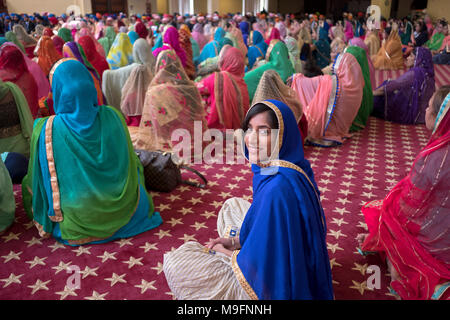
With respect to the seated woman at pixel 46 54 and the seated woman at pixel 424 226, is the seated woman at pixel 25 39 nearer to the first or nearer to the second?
the seated woman at pixel 46 54

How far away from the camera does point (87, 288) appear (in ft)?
5.79

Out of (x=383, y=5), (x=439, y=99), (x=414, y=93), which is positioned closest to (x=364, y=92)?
(x=414, y=93)

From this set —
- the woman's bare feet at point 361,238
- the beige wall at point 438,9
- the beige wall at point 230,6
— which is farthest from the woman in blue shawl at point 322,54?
the beige wall at point 230,6

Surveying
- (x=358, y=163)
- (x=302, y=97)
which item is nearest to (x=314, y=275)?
(x=358, y=163)

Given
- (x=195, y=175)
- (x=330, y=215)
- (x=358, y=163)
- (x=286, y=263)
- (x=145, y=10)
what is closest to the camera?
(x=286, y=263)

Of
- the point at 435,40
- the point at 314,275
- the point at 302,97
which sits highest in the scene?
the point at 435,40

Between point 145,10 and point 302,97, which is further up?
point 145,10

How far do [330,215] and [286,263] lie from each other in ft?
4.49

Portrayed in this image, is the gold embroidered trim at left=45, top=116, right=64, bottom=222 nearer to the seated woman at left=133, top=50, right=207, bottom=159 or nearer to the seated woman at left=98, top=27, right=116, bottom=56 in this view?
the seated woman at left=133, top=50, right=207, bottom=159

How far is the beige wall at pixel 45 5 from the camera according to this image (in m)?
14.7

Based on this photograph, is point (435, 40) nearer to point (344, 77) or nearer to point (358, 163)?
point (344, 77)

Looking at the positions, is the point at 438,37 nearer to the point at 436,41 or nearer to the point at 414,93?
the point at 436,41

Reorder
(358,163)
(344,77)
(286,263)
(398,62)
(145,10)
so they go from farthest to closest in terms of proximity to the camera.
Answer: (145,10) < (398,62) < (344,77) < (358,163) < (286,263)

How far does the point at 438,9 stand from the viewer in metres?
15.0
